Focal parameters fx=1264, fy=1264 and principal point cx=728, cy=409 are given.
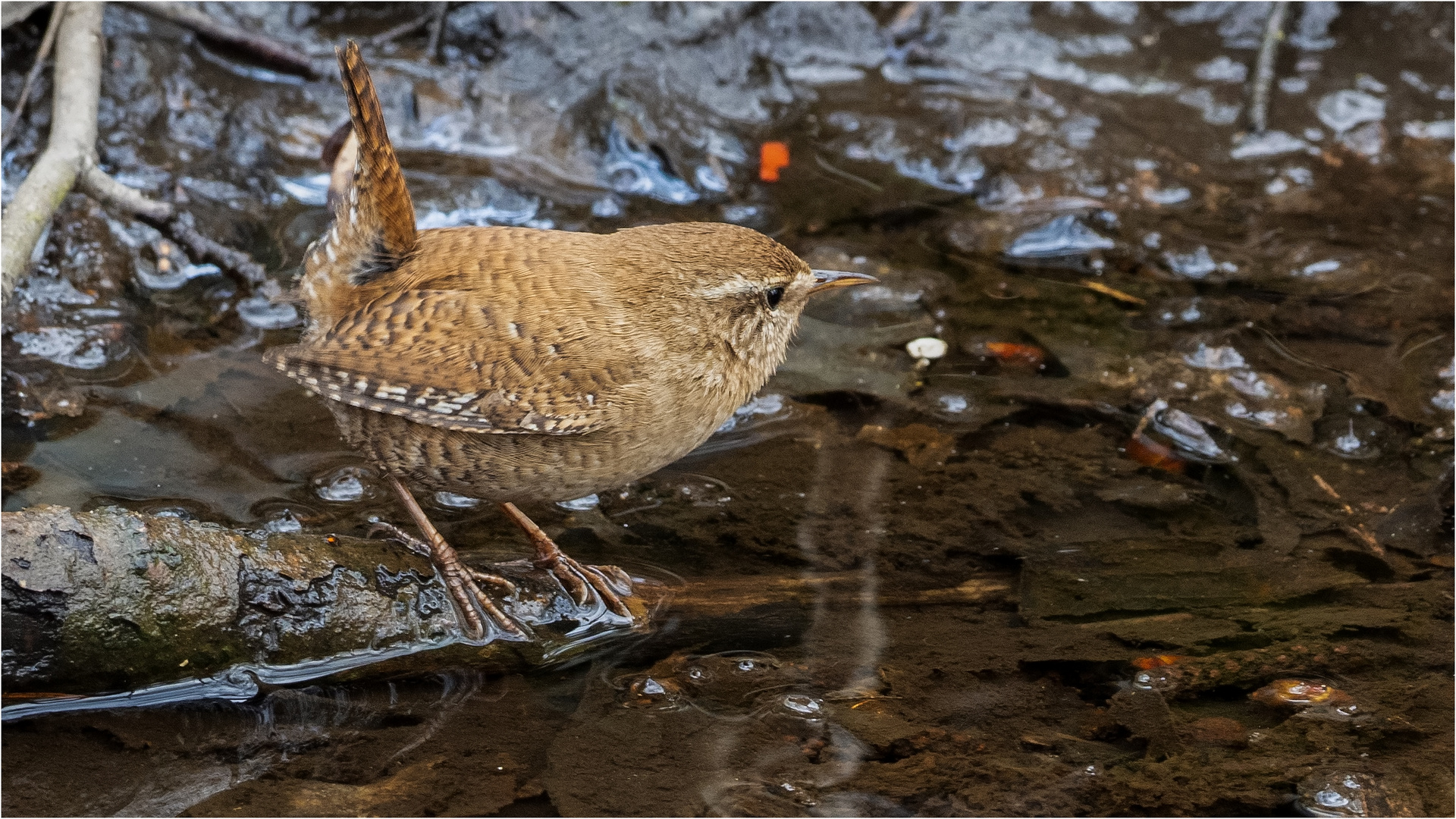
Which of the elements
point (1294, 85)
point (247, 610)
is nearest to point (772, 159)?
point (1294, 85)

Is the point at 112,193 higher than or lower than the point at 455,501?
higher

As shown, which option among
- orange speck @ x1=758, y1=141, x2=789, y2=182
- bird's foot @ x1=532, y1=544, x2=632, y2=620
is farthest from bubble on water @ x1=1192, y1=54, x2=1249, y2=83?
bird's foot @ x1=532, y1=544, x2=632, y2=620

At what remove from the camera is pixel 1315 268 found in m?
5.29

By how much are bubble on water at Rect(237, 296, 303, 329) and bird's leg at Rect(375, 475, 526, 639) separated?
1412 mm

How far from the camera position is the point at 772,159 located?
A: 596 centimetres

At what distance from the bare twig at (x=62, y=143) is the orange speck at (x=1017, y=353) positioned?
3.29 metres

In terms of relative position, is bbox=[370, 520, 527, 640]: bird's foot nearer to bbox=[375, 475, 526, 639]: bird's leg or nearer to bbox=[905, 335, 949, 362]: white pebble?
bbox=[375, 475, 526, 639]: bird's leg

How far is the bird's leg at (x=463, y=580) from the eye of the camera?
3.30 m

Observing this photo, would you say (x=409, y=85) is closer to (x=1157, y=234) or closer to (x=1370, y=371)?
(x=1157, y=234)

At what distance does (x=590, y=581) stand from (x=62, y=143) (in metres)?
2.60

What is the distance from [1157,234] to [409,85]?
11.4ft

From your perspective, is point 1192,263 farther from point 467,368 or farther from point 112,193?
point 112,193

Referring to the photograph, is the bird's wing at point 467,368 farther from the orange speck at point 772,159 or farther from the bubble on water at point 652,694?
the orange speck at point 772,159

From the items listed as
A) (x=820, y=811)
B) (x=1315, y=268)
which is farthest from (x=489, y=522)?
(x=1315, y=268)
